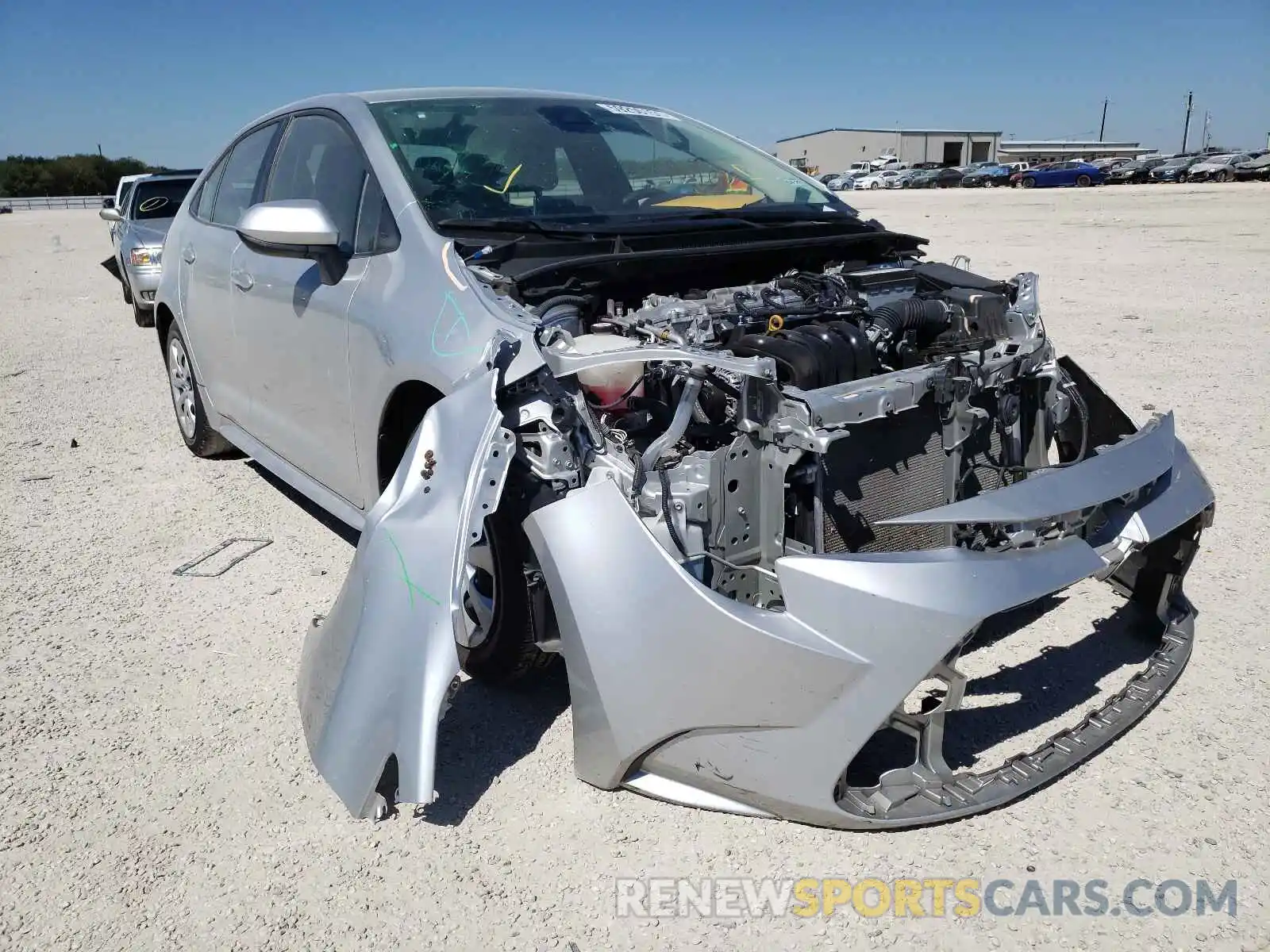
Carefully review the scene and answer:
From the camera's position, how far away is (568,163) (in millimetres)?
3811

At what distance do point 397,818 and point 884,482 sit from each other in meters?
1.63

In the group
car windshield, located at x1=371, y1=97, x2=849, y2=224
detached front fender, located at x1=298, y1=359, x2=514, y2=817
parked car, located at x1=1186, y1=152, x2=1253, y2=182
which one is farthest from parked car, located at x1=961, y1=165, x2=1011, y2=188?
detached front fender, located at x1=298, y1=359, x2=514, y2=817

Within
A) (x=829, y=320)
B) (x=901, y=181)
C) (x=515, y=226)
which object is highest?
(x=515, y=226)

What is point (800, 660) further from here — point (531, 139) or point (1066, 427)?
point (531, 139)

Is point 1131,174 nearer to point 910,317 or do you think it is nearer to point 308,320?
point 910,317

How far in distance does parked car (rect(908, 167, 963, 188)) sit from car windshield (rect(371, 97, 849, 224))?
49333 mm

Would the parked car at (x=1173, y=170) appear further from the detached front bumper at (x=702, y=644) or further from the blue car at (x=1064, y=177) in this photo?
the detached front bumper at (x=702, y=644)

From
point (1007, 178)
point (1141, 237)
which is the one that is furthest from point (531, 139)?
point (1007, 178)

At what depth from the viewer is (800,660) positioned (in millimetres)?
2146

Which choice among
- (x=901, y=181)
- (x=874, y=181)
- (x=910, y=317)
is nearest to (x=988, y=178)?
(x=901, y=181)

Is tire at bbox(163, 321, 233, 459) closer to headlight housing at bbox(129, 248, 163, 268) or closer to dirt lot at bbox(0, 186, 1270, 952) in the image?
dirt lot at bbox(0, 186, 1270, 952)

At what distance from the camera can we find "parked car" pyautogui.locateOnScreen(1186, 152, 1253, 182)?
1542 inches

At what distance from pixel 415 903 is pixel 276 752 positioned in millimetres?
830

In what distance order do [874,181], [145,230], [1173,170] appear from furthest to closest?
[874,181] → [1173,170] → [145,230]
